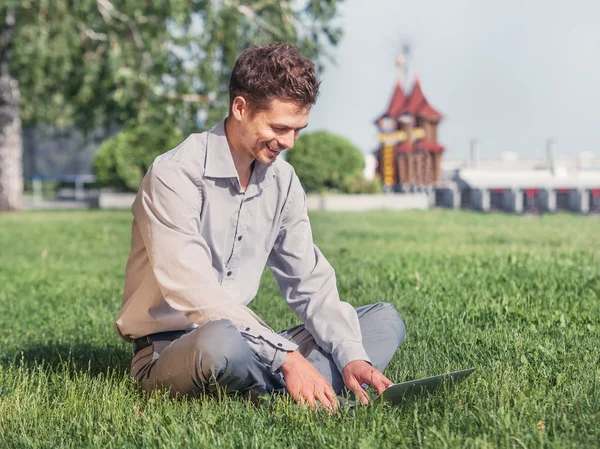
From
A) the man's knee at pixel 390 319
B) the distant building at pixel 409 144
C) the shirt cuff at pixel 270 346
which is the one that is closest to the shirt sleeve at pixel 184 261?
the shirt cuff at pixel 270 346

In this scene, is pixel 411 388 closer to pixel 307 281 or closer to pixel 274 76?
pixel 307 281

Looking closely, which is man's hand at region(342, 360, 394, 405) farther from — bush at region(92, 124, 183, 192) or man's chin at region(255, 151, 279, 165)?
bush at region(92, 124, 183, 192)

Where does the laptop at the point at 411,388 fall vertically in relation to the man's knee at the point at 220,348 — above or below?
below

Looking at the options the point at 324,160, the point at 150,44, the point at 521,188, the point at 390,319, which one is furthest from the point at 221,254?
the point at 324,160

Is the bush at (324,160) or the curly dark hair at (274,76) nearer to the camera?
the curly dark hair at (274,76)

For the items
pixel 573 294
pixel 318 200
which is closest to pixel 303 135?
pixel 318 200

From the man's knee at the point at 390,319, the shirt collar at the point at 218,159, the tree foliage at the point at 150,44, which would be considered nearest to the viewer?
the shirt collar at the point at 218,159

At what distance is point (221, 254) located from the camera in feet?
11.9

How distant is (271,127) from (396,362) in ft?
5.06

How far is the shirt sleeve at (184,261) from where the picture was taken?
10.7 ft

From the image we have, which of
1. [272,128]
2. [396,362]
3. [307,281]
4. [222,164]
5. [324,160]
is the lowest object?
[396,362]

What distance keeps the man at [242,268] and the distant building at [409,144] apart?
30.2 m

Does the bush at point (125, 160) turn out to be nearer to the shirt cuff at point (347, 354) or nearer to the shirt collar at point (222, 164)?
the shirt collar at point (222, 164)

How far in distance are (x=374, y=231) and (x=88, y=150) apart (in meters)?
39.2
